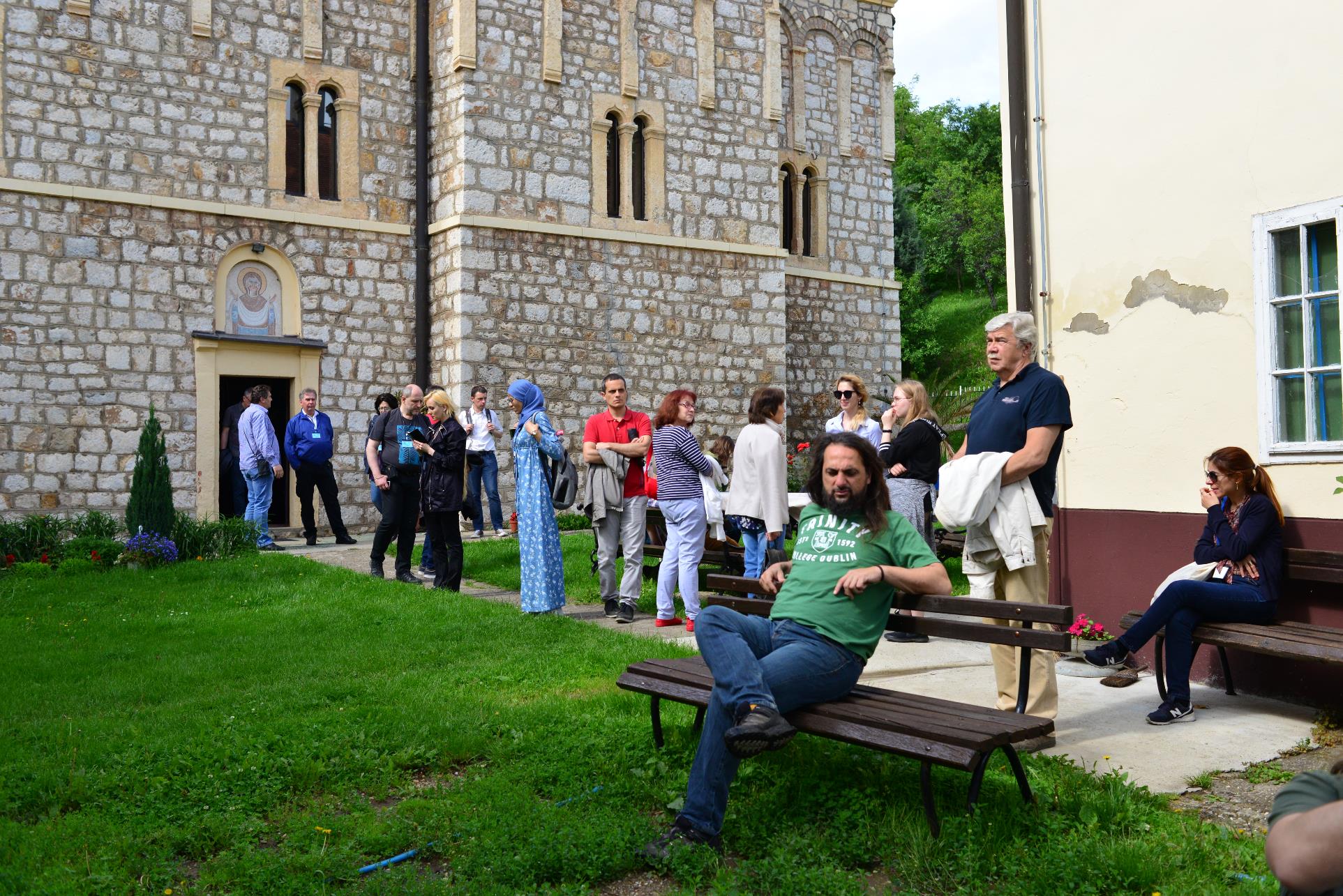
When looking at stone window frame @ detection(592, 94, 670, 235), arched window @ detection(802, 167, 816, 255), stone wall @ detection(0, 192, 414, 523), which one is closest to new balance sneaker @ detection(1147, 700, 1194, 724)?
stone wall @ detection(0, 192, 414, 523)

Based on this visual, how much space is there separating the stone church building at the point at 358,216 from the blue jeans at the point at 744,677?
37.0 ft

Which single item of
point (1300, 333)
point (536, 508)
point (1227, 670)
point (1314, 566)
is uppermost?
point (1300, 333)

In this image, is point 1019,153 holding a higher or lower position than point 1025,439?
Result: higher

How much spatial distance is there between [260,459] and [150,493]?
5.00 feet

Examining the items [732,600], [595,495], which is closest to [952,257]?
[595,495]

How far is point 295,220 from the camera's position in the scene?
1532 cm

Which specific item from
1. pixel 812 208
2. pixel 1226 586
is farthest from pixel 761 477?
pixel 812 208

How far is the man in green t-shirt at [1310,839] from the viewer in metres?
1.95

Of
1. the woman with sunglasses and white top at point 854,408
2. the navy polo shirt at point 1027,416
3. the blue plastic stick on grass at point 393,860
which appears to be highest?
the woman with sunglasses and white top at point 854,408

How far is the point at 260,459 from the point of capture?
13.2 metres

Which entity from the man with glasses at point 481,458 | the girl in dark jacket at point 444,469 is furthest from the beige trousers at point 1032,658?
the man with glasses at point 481,458

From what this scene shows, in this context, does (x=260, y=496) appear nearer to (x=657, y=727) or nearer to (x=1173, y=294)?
(x=657, y=727)

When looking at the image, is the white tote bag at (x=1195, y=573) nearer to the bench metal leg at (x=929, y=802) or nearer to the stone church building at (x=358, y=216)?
the bench metal leg at (x=929, y=802)

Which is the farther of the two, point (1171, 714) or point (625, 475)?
point (625, 475)
